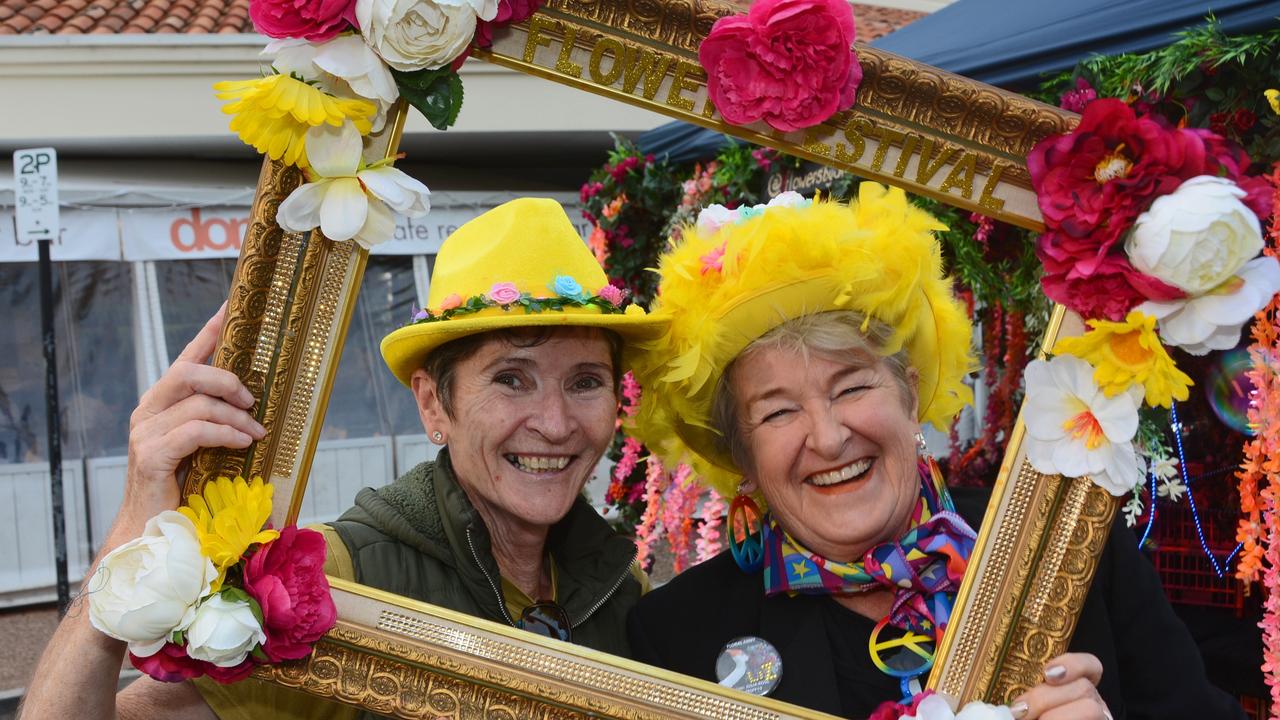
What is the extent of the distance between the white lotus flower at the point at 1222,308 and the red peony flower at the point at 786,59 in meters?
0.66

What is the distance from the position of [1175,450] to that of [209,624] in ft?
13.3

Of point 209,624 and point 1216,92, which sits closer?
point 209,624

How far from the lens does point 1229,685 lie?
13.9ft

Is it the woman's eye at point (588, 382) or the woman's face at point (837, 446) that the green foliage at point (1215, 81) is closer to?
the woman's face at point (837, 446)

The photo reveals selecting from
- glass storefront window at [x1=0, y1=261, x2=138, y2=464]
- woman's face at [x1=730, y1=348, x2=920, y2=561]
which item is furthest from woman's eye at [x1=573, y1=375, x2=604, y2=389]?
glass storefront window at [x1=0, y1=261, x2=138, y2=464]

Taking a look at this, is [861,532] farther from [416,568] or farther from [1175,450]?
[1175,450]

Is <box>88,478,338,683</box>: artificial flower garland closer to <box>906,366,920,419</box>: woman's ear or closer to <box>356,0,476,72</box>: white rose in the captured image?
<box>356,0,476,72</box>: white rose

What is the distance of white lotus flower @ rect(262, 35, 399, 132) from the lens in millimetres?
1905

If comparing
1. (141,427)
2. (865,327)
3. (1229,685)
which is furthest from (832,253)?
(1229,685)

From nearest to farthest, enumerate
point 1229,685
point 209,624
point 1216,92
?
1. point 209,624
2. point 1216,92
3. point 1229,685

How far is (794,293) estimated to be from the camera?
2369 millimetres

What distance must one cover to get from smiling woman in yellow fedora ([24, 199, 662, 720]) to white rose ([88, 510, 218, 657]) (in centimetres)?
34

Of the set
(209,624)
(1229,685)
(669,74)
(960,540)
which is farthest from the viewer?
(1229,685)

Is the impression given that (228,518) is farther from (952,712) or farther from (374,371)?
(374,371)
